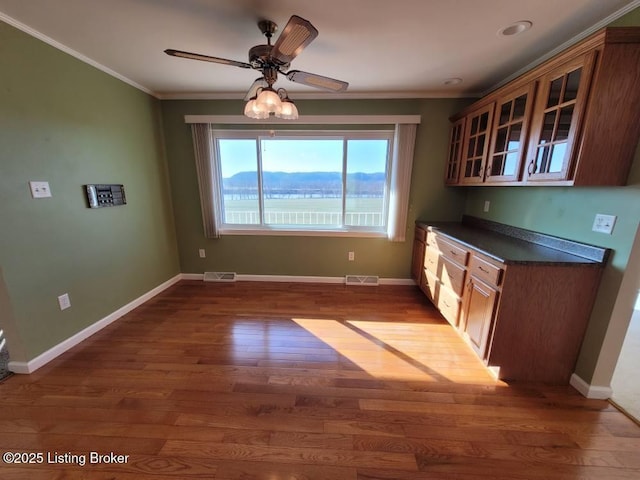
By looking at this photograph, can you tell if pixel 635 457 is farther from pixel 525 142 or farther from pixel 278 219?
pixel 278 219

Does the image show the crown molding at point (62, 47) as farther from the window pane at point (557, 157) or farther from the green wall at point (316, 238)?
the window pane at point (557, 157)

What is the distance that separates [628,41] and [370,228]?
2493 mm

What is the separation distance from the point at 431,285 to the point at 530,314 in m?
1.12

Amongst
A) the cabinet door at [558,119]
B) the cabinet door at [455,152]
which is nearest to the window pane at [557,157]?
the cabinet door at [558,119]

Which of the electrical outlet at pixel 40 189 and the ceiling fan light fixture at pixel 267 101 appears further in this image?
the electrical outlet at pixel 40 189

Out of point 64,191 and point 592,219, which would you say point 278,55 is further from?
point 592,219

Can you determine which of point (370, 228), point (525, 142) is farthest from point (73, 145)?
point (525, 142)

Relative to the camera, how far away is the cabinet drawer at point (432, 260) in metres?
2.67

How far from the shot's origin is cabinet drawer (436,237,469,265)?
2.13m

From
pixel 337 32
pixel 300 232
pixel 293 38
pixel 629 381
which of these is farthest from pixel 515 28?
pixel 300 232

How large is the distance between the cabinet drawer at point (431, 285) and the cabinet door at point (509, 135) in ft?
3.73

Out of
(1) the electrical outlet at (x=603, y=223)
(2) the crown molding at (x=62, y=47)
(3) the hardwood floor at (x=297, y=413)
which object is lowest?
(3) the hardwood floor at (x=297, y=413)

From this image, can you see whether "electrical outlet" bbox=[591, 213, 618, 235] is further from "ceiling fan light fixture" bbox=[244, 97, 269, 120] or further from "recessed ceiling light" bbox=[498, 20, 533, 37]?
"ceiling fan light fixture" bbox=[244, 97, 269, 120]

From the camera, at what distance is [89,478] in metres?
1.18
